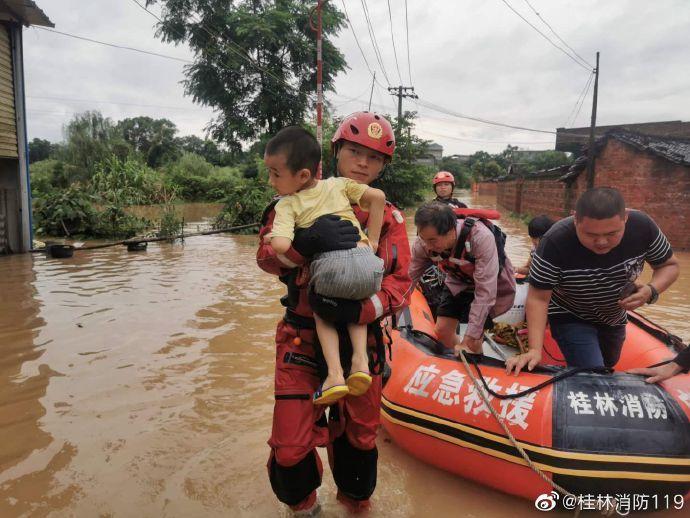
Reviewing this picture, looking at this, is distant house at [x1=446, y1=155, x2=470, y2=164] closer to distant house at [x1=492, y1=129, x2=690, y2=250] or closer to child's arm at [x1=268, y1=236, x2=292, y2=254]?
distant house at [x1=492, y1=129, x2=690, y2=250]

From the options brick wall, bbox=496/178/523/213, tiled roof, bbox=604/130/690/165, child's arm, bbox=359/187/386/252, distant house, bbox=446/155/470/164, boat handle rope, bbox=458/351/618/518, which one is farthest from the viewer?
distant house, bbox=446/155/470/164

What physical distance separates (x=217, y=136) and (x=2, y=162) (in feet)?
55.1

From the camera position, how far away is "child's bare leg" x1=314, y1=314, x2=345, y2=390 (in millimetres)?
1909

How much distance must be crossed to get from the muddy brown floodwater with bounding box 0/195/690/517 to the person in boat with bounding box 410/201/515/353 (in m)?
1.04

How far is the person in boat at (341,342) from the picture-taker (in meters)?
1.97

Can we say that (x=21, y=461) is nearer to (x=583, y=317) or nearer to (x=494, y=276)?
(x=494, y=276)

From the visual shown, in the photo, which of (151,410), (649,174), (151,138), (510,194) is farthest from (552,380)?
(151,138)

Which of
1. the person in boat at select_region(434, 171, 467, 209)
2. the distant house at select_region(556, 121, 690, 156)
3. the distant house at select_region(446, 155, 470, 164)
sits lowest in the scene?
the person in boat at select_region(434, 171, 467, 209)

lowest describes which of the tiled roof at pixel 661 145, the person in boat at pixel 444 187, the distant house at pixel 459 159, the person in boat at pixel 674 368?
the person in boat at pixel 674 368

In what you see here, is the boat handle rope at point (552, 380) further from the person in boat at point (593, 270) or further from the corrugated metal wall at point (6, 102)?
the corrugated metal wall at point (6, 102)

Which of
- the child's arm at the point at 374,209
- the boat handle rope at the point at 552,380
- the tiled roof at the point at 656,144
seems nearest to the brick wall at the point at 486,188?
the tiled roof at the point at 656,144

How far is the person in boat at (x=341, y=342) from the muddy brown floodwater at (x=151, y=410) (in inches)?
21.6

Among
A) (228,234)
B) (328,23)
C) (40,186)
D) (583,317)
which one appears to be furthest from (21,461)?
(40,186)

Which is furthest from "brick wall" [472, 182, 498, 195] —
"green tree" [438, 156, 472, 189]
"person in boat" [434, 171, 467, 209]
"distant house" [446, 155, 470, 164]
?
"person in boat" [434, 171, 467, 209]
